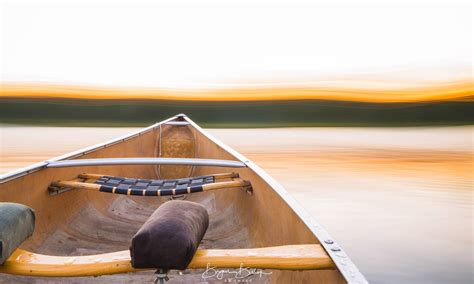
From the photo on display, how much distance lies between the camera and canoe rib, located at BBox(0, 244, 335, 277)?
132 centimetres

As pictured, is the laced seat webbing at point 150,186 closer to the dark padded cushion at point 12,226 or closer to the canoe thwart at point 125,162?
the canoe thwart at point 125,162

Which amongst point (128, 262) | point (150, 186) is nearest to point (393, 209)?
point (150, 186)

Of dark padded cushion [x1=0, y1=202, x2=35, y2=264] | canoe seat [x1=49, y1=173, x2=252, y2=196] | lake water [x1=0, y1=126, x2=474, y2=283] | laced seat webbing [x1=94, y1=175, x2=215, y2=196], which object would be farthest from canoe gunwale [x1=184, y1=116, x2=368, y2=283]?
lake water [x1=0, y1=126, x2=474, y2=283]

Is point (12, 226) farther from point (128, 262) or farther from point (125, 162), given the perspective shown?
point (125, 162)

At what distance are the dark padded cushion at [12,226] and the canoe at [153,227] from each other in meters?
0.07

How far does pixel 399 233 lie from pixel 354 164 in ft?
29.3

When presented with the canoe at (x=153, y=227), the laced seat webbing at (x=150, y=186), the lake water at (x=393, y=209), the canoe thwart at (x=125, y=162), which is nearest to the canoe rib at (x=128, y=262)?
the canoe at (x=153, y=227)

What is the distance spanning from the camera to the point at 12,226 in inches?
51.6

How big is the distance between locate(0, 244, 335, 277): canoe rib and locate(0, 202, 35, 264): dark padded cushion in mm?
72

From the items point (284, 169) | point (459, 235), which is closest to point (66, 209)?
point (459, 235)

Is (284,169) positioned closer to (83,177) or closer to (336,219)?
(336,219)

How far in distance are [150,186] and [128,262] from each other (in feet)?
5.32

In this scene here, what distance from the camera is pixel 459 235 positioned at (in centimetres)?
576

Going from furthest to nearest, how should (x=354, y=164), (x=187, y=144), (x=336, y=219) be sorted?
(x=354, y=164) < (x=336, y=219) < (x=187, y=144)
